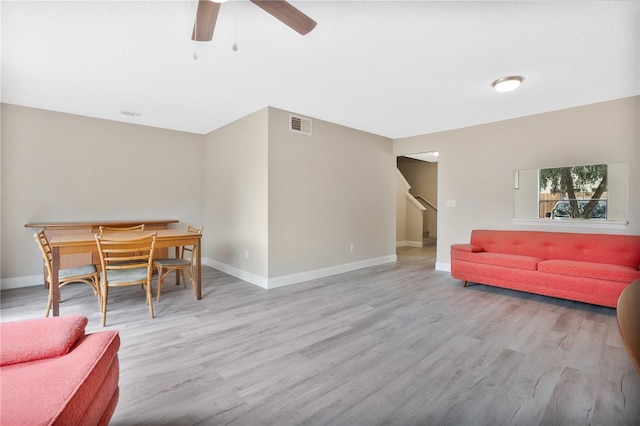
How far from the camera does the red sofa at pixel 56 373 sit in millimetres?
907

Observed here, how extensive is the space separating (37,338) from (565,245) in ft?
16.2

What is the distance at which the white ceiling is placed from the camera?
206 cm

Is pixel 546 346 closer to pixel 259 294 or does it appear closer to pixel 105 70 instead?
pixel 259 294

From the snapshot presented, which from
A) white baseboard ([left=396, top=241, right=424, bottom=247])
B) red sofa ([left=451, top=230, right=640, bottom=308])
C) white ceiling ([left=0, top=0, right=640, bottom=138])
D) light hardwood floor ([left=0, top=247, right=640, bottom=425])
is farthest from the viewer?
white baseboard ([left=396, top=241, right=424, bottom=247])

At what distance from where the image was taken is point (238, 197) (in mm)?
4602

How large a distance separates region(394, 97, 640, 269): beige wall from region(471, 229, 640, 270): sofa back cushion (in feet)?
1.12

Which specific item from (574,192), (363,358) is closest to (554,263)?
(574,192)

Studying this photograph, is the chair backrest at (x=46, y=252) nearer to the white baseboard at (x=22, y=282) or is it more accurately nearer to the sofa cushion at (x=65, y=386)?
the white baseboard at (x=22, y=282)

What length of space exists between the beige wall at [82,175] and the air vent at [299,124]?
2.27 m

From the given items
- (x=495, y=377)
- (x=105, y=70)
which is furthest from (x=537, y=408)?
(x=105, y=70)

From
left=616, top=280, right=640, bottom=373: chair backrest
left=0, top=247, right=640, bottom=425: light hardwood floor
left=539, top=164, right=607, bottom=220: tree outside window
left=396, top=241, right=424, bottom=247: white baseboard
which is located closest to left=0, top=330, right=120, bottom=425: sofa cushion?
left=0, top=247, right=640, bottom=425: light hardwood floor

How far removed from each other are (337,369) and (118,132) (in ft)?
15.8

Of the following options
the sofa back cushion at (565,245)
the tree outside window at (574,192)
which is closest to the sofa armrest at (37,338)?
the sofa back cushion at (565,245)

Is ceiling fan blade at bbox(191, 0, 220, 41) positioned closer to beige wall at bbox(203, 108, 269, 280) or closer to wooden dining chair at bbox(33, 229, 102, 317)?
beige wall at bbox(203, 108, 269, 280)
